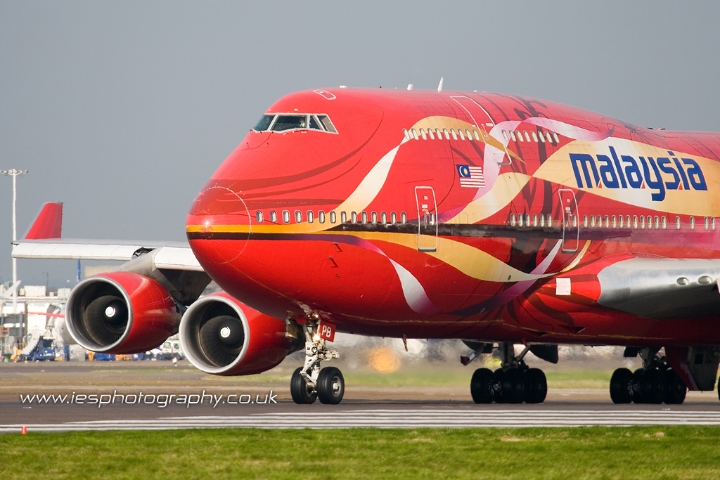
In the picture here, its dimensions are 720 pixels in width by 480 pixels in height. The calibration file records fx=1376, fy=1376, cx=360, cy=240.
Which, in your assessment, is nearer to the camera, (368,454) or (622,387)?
(368,454)

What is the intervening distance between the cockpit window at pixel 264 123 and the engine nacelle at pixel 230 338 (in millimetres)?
3749

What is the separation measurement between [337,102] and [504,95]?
428 cm

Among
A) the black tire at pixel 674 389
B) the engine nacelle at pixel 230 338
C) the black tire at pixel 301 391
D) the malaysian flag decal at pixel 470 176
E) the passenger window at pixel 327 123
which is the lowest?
the black tire at pixel 674 389

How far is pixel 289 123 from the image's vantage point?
23.2m

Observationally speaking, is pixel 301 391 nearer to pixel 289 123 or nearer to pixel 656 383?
pixel 289 123

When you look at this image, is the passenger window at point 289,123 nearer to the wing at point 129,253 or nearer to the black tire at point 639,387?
the wing at point 129,253

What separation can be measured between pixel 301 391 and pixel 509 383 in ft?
22.6

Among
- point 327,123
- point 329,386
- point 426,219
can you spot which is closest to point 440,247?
point 426,219

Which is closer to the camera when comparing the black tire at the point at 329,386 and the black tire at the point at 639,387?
the black tire at the point at 329,386

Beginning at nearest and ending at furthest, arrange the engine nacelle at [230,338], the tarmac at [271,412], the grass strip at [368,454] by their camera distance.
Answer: the grass strip at [368,454] < the tarmac at [271,412] < the engine nacelle at [230,338]

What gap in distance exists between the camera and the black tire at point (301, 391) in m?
23.2

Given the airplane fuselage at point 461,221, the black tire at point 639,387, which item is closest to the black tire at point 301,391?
the airplane fuselage at point 461,221

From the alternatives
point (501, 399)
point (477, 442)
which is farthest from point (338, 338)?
point (477, 442)

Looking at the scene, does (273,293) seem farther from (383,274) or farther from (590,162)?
(590,162)
